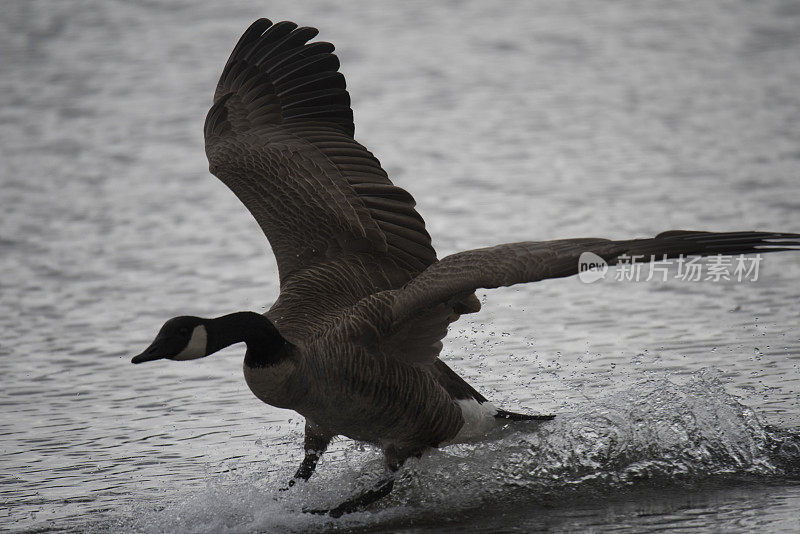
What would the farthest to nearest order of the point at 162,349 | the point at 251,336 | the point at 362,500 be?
the point at 362,500, the point at 251,336, the point at 162,349

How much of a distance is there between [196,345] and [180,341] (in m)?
0.10

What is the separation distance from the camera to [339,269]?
6602mm

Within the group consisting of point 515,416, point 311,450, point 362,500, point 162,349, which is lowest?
point 362,500

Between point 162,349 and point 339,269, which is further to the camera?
point 339,269

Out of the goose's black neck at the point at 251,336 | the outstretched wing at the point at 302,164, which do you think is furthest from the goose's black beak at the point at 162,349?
the outstretched wing at the point at 302,164

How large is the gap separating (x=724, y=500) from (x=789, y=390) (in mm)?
1514

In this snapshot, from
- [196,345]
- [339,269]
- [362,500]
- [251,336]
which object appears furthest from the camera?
[339,269]

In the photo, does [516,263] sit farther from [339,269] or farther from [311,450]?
[311,450]

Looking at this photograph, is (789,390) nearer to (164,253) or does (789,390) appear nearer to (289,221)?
(289,221)

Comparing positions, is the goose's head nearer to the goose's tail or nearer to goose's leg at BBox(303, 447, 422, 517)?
goose's leg at BBox(303, 447, 422, 517)

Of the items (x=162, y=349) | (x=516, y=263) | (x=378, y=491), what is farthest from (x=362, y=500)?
(x=516, y=263)

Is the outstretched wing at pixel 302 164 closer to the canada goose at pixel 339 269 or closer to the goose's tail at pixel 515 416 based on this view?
the canada goose at pixel 339 269

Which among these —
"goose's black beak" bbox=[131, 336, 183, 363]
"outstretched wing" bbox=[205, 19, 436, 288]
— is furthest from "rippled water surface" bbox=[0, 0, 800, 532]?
"outstretched wing" bbox=[205, 19, 436, 288]

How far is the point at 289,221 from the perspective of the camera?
22.4 feet
